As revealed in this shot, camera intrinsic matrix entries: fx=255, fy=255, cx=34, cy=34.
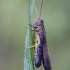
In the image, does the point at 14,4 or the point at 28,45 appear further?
the point at 14,4

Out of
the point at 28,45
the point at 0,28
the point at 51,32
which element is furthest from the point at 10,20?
the point at 28,45

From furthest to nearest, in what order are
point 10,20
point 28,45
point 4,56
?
1. point 4,56
2. point 10,20
3. point 28,45

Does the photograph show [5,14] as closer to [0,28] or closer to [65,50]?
[0,28]

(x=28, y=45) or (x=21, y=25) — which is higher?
(x=21, y=25)

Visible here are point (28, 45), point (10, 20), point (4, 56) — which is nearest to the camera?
point (28, 45)

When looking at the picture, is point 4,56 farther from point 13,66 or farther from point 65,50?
point 65,50

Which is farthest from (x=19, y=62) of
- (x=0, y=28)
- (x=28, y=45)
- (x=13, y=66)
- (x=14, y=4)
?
(x=28, y=45)

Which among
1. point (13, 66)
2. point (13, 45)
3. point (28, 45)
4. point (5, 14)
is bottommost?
point (28, 45)
